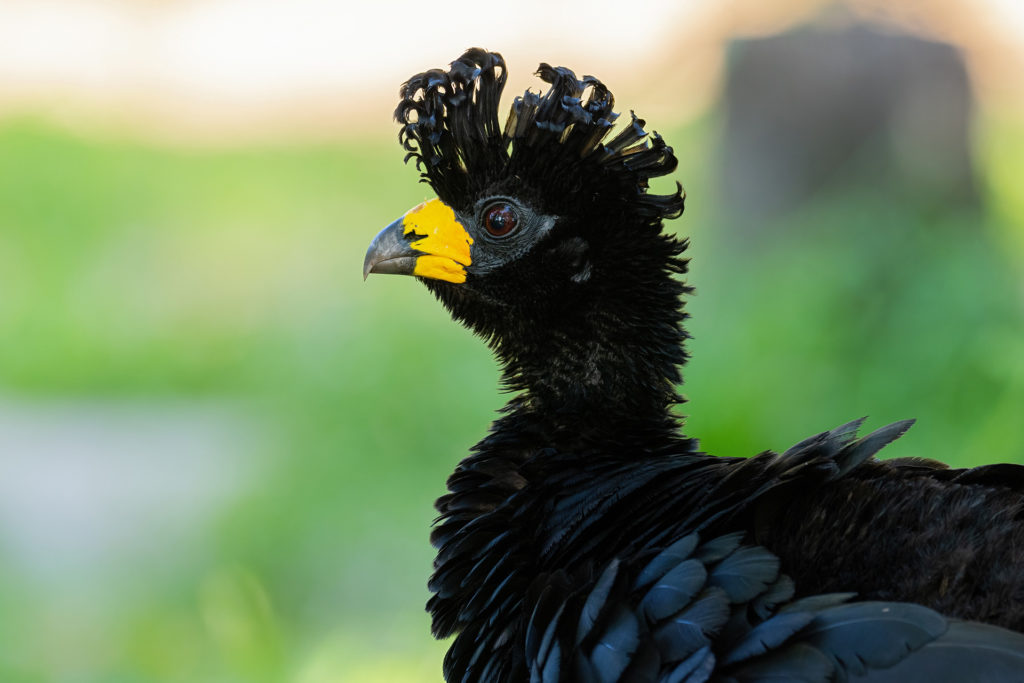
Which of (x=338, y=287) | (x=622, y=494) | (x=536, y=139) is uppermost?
(x=338, y=287)

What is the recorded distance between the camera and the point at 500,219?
3.33 metres

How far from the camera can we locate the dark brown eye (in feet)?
10.9

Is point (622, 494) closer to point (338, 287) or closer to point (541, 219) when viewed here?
point (541, 219)

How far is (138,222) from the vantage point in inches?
452

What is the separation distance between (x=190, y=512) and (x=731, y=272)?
4.26 meters

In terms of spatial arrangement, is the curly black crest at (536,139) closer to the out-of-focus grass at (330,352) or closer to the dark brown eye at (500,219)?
the dark brown eye at (500,219)

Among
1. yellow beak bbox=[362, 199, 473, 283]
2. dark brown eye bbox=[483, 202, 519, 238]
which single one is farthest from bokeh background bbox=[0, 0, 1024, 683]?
dark brown eye bbox=[483, 202, 519, 238]

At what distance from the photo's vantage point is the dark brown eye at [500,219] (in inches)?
131

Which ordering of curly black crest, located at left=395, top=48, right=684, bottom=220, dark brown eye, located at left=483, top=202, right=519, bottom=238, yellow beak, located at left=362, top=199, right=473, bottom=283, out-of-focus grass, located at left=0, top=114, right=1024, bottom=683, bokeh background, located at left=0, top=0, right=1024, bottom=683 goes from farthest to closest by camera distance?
1. bokeh background, located at left=0, top=0, right=1024, bottom=683
2. out-of-focus grass, located at left=0, top=114, right=1024, bottom=683
3. yellow beak, located at left=362, top=199, right=473, bottom=283
4. dark brown eye, located at left=483, top=202, right=519, bottom=238
5. curly black crest, located at left=395, top=48, right=684, bottom=220

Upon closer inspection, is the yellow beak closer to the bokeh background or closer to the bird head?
the bird head

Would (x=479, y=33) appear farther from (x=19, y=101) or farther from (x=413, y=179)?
(x=19, y=101)

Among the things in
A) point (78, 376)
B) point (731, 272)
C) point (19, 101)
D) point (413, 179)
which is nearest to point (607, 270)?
point (731, 272)

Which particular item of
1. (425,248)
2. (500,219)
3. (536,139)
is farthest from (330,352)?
(536,139)

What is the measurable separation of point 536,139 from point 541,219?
24cm
